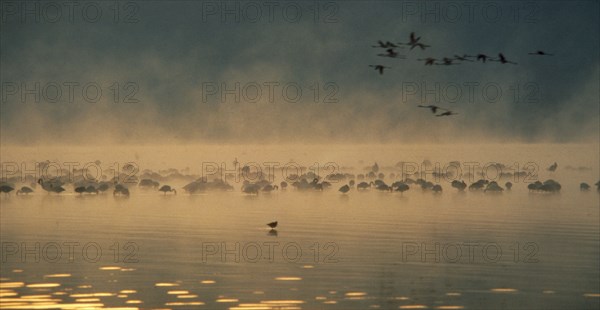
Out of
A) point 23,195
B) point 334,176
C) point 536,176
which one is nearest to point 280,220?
point 23,195

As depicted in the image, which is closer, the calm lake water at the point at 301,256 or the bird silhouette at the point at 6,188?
the calm lake water at the point at 301,256

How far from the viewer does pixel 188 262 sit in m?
42.7

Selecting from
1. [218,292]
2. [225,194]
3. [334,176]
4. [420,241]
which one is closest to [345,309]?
[218,292]

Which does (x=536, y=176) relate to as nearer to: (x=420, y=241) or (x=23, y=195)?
(x=23, y=195)

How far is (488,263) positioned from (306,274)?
726 cm

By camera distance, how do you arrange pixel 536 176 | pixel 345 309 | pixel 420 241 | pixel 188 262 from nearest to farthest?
pixel 345 309, pixel 188 262, pixel 420 241, pixel 536 176

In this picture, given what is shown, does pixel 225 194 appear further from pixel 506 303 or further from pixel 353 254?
pixel 506 303

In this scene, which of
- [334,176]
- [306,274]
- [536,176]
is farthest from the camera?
[536,176]

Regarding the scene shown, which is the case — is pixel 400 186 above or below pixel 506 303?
above

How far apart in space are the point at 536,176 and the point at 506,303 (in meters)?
105

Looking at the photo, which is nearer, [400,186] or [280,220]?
[280,220]

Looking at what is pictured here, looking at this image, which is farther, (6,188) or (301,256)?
(6,188)

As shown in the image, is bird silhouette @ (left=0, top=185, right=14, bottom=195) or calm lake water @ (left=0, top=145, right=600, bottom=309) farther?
bird silhouette @ (left=0, top=185, right=14, bottom=195)

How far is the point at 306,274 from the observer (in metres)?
39.7
